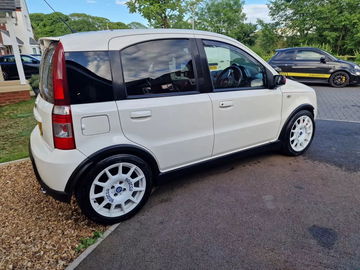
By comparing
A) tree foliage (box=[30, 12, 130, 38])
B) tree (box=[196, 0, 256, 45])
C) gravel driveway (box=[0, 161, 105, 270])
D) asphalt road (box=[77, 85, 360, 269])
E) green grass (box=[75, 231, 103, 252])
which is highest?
tree foliage (box=[30, 12, 130, 38])

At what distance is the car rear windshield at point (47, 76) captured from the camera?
2.18 meters

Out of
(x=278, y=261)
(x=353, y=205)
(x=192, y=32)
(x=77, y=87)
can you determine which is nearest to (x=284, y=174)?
(x=353, y=205)

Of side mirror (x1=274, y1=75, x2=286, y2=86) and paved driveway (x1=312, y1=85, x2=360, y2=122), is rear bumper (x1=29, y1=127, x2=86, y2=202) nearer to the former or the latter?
side mirror (x1=274, y1=75, x2=286, y2=86)

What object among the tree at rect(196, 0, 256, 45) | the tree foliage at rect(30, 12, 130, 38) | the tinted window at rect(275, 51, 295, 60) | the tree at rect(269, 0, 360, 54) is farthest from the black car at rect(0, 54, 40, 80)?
the tree foliage at rect(30, 12, 130, 38)

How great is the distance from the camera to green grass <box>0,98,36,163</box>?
13.5 feet

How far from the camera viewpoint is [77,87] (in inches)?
82.7

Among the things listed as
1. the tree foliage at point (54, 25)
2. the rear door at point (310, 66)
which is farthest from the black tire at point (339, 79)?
the tree foliage at point (54, 25)

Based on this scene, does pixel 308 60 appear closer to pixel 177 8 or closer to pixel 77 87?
pixel 177 8

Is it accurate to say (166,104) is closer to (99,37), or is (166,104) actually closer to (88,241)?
(99,37)

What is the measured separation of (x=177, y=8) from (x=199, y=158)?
14.3m

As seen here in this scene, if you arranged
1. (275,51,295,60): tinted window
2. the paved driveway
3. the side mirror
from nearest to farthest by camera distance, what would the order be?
the side mirror
the paved driveway
(275,51,295,60): tinted window

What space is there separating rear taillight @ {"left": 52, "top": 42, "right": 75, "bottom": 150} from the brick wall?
695cm

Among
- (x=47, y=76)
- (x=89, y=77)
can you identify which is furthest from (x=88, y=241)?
(x=47, y=76)

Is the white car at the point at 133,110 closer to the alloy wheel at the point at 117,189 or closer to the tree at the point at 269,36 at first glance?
the alloy wheel at the point at 117,189
